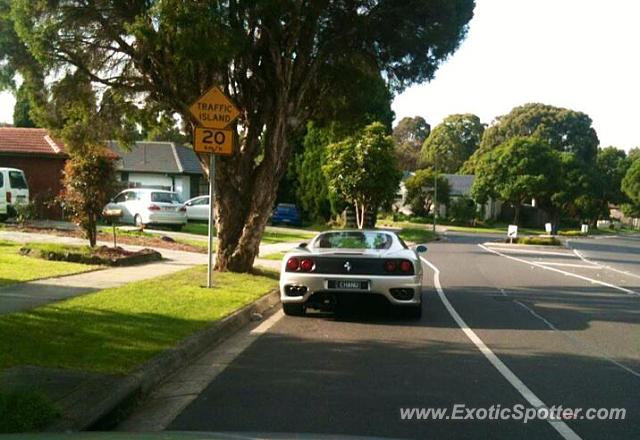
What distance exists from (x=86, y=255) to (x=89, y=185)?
177 centimetres

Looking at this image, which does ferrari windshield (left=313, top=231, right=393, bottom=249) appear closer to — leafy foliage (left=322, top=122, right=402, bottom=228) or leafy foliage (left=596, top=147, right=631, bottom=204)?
leafy foliage (left=322, top=122, right=402, bottom=228)

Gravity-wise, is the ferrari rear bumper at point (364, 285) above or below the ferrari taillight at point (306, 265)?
below

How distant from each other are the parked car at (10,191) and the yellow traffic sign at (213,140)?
13775mm

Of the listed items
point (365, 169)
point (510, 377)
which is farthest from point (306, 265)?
point (365, 169)

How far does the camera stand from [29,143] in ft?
94.6

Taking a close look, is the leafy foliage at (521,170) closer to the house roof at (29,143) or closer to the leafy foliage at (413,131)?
the house roof at (29,143)

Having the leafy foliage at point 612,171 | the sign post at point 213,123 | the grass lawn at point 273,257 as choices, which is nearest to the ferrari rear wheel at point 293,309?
the sign post at point 213,123

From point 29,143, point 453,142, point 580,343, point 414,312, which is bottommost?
point 580,343

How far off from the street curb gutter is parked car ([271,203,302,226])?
103 ft

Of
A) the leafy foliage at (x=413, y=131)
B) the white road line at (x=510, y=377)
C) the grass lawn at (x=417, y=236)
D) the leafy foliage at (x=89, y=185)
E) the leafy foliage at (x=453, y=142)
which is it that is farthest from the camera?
the leafy foliage at (x=413, y=131)

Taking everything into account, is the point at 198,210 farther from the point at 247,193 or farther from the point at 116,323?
the point at 116,323

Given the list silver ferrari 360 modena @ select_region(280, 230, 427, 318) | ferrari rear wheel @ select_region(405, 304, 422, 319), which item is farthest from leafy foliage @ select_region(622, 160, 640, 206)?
silver ferrari 360 modena @ select_region(280, 230, 427, 318)

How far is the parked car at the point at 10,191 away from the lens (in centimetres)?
2375

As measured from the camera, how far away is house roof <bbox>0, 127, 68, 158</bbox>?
2789 cm
